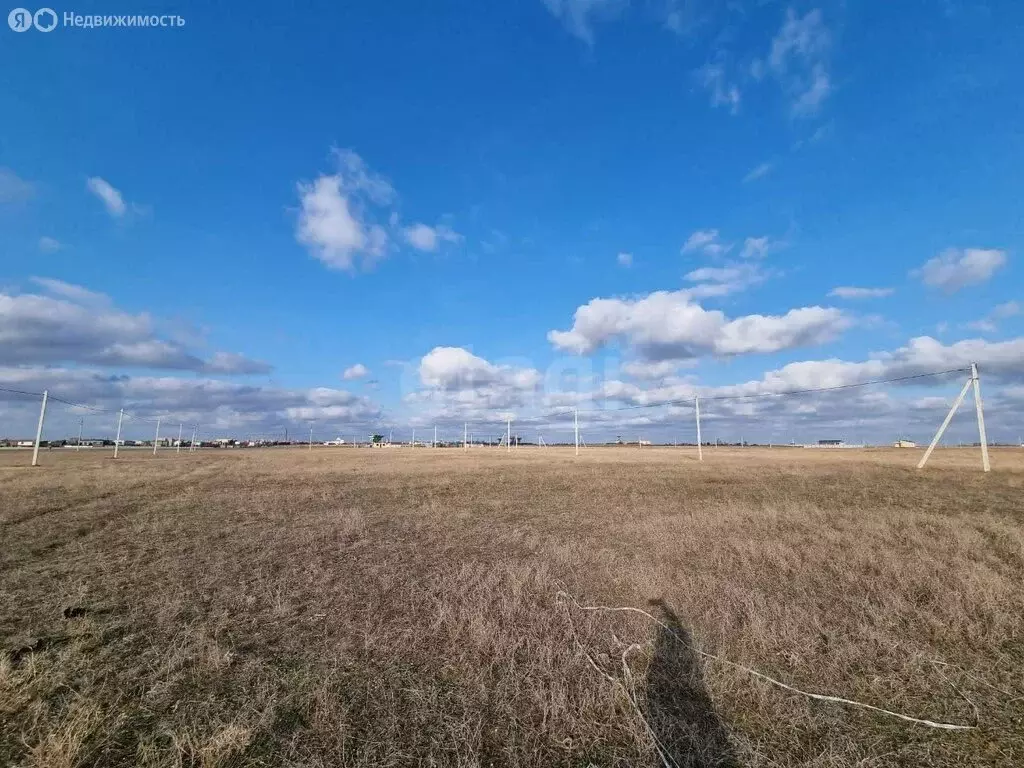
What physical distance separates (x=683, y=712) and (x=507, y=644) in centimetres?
232

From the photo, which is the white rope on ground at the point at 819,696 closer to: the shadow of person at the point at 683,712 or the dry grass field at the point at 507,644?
the dry grass field at the point at 507,644

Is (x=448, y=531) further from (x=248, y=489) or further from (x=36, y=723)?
(x=248, y=489)

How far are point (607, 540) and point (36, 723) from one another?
459 inches

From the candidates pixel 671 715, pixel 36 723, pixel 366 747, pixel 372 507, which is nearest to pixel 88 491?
pixel 372 507

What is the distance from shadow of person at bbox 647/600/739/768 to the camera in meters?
4.32

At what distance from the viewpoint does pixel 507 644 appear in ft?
20.9

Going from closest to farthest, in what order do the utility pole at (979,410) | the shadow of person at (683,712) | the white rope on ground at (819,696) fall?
the shadow of person at (683,712)
the white rope on ground at (819,696)
the utility pole at (979,410)

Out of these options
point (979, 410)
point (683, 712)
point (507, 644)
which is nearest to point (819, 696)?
point (683, 712)

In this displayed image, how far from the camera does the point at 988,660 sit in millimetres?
6133

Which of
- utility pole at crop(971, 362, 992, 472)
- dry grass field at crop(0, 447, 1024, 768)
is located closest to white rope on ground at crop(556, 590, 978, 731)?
dry grass field at crop(0, 447, 1024, 768)

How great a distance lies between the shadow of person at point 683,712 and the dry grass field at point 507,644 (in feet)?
0.08

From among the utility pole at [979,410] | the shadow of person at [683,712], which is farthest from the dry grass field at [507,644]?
the utility pole at [979,410]

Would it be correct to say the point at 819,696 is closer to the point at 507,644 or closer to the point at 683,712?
the point at 683,712

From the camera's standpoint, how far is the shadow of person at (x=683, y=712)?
14.2 feet
